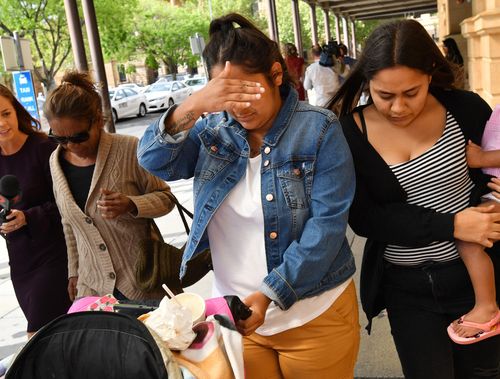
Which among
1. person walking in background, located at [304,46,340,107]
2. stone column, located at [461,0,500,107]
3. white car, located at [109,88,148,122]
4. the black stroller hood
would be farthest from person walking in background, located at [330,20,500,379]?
white car, located at [109,88,148,122]

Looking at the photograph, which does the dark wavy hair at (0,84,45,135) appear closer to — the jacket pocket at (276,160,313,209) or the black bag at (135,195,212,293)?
the black bag at (135,195,212,293)

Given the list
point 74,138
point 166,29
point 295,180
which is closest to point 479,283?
point 295,180

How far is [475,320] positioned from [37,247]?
6.99 ft

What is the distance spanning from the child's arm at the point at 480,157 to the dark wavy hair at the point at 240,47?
0.72 meters

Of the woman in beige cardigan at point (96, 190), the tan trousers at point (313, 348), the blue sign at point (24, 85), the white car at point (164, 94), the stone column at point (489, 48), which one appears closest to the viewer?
the tan trousers at point (313, 348)

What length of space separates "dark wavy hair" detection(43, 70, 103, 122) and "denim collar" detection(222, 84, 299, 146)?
0.90 meters

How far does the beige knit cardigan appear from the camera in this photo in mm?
2564

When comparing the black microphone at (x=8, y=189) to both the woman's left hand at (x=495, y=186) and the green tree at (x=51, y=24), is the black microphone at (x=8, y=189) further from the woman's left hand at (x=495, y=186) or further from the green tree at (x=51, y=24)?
the green tree at (x=51, y=24)

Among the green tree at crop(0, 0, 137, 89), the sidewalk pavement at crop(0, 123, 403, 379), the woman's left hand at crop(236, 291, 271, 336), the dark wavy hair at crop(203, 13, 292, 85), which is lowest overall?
the sidewalk pavement at crop(0, 123, 403, 379)

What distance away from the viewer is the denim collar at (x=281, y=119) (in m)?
1.81

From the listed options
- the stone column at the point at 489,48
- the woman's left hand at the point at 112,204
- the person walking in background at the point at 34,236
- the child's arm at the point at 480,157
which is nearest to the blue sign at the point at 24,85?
the stone column at the point at 489,48

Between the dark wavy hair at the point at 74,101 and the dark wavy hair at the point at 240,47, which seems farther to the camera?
the dark wavy hair at the point at 74,101

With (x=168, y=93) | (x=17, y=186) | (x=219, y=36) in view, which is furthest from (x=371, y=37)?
(x=168, y=93)

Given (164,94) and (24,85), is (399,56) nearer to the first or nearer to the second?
(24,85)
